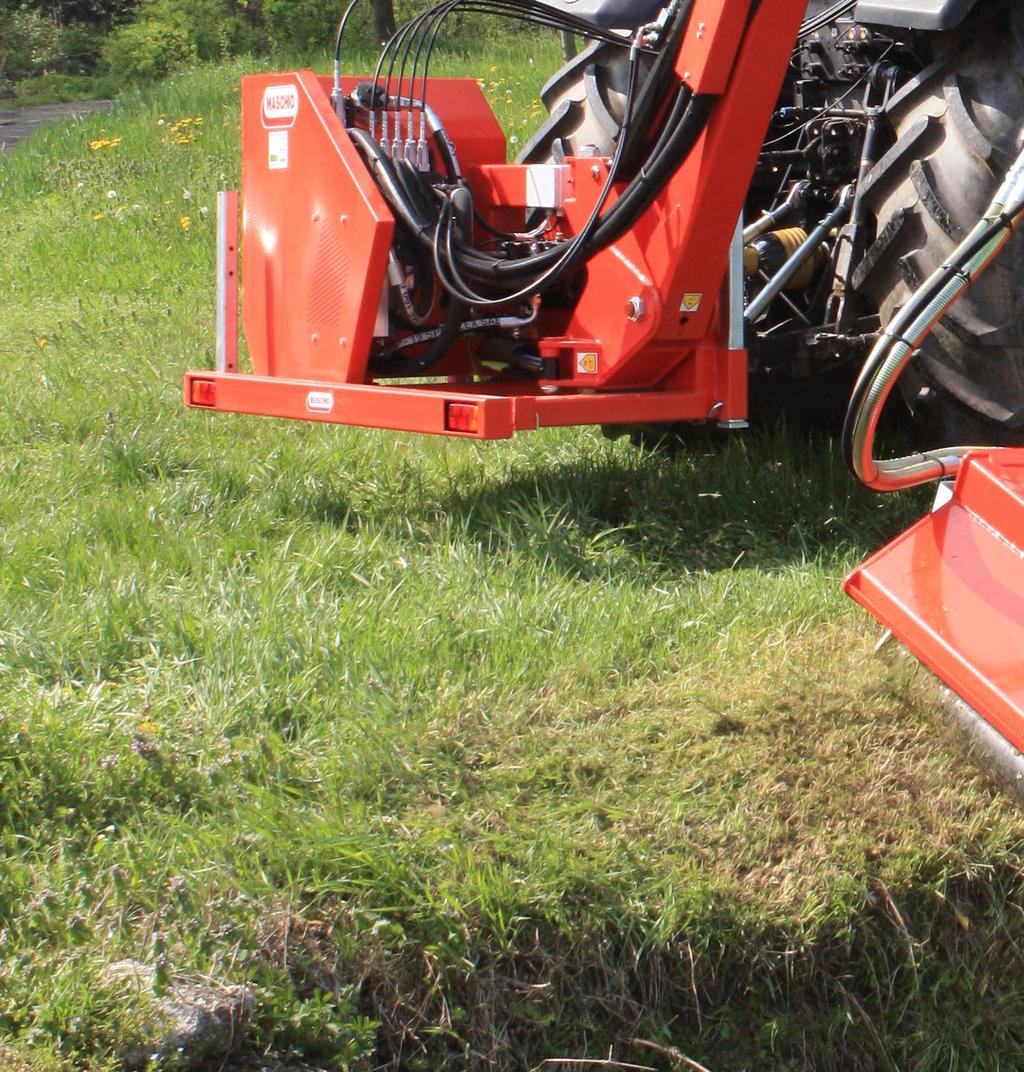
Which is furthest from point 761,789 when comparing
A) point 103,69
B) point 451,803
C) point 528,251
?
point 103,69

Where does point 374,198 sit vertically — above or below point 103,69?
above

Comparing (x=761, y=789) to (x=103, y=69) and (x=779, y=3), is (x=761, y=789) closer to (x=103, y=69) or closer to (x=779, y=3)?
(x=779, y=3)

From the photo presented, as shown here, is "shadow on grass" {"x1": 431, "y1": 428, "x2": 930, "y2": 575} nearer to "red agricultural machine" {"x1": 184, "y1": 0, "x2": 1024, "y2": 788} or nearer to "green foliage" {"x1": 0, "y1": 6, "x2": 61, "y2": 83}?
"red agricultural machine" {"x1": 184, "y1": 0, "x2": 1024, "y2": 788}

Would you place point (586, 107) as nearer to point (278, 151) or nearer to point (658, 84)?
point (658, 84)

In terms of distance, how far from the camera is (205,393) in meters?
4.13

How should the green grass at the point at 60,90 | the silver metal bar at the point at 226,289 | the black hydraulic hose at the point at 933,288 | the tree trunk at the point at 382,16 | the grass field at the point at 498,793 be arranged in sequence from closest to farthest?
the grass field at the point at 498,793 < the black hydraulic hose at the point at 933,288 < the silver metal bar at the point at 226,289 < the tree trunk at the point at 382,16 < the green grass at the point at 60,90

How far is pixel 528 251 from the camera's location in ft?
12.9

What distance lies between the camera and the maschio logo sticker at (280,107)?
403 centimetres

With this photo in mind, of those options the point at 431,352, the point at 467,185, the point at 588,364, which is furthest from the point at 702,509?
the point at 467,185

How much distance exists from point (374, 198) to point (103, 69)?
1439cm

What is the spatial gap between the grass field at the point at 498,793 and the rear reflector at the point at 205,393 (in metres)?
0.44

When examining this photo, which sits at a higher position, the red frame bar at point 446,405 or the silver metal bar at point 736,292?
the silver metal bar at point 736,292

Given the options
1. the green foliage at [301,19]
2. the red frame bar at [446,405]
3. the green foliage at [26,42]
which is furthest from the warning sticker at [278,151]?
the green foliage at [26,42]

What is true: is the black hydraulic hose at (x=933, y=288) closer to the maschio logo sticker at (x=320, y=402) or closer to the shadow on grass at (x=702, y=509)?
the shadow on grass at (x=702, y=509)
